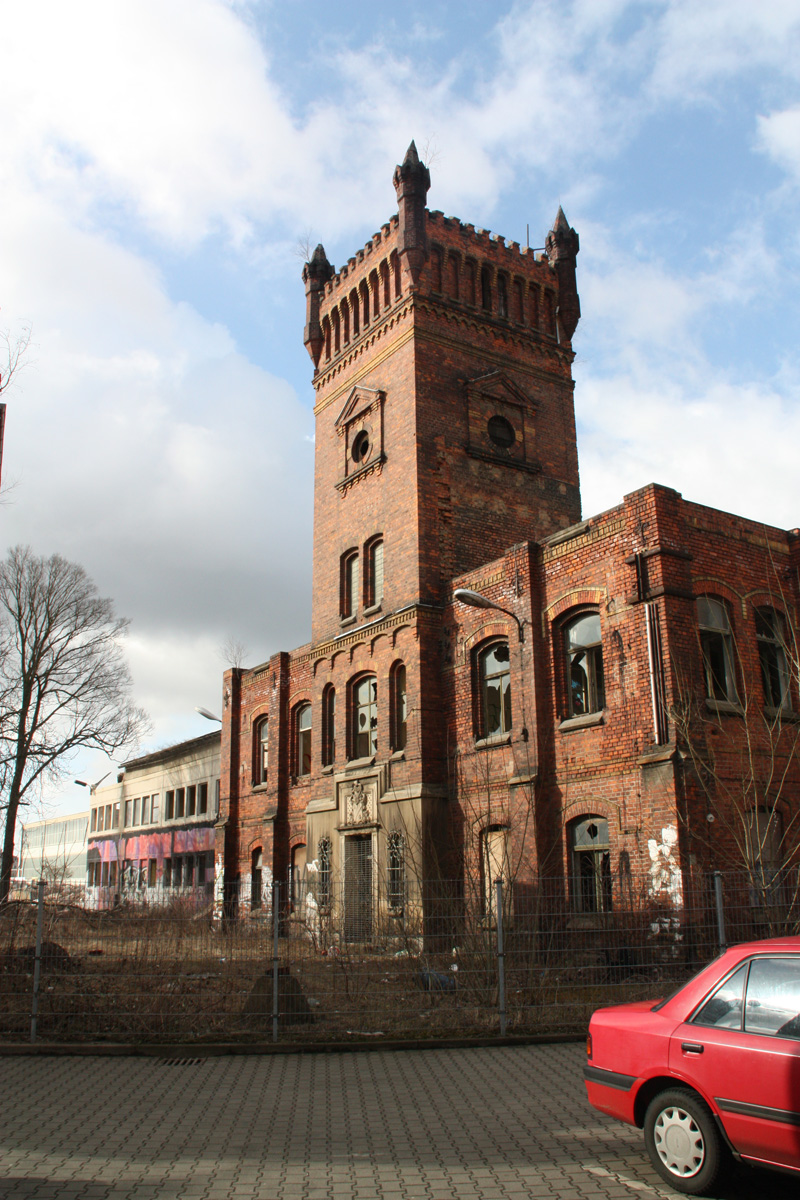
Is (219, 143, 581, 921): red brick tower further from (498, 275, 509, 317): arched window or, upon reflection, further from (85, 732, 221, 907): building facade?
(85, 732, 221, 907): building facade

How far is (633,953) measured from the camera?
486 inches

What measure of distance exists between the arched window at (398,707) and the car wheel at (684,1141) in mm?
14992

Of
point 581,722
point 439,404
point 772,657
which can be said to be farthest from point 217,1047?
point 439,404

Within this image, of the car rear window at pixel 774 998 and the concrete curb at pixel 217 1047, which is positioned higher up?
the car rear window at pixel 774 998

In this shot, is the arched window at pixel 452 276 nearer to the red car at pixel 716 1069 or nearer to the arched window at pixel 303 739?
the arched window at pixel 303 739

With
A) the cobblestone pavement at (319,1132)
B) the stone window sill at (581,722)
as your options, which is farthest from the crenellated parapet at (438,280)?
the cobblestone pavement at (319,1132)

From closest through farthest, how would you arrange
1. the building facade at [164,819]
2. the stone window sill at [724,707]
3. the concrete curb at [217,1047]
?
1. the concrete curb at [217,1047]
2. the stone window sill at [724,707]
3. the building facade at [164,819]

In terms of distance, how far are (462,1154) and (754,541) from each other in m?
13.4

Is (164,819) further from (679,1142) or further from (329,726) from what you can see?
(679,1142)

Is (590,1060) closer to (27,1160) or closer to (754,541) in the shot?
(27,1160)

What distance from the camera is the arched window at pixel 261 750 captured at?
27069mm

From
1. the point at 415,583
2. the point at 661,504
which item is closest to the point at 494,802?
the point at 415,583

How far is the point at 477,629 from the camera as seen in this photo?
758 inches

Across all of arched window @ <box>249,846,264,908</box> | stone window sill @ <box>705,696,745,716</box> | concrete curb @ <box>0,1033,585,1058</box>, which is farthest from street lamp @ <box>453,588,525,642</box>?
arched window @ <box>249,846,264,908</box>
